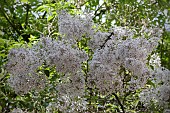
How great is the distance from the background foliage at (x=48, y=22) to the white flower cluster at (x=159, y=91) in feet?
0.25

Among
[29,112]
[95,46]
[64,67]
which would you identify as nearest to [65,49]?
[64,67]

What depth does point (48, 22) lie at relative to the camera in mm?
3016

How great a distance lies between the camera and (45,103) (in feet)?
8.13

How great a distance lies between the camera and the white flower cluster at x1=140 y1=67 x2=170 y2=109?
9.10 feet

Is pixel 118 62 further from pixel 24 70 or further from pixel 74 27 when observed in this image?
pixel 24 70

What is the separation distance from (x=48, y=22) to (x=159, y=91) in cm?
107

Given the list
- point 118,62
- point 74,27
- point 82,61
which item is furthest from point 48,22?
point 118,62

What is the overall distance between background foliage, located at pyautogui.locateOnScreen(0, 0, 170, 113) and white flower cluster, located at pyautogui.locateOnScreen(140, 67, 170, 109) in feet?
0.25

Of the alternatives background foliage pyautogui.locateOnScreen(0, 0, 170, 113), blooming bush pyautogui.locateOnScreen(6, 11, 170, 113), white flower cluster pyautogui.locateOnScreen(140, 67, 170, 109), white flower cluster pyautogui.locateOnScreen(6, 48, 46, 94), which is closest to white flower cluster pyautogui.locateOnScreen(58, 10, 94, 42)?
blooming bush pyautogui.locateOnScreen(6, 11, 170, 113)

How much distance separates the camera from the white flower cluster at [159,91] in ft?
9.10

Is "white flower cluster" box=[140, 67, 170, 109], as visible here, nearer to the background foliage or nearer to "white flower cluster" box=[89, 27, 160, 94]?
the background foliage

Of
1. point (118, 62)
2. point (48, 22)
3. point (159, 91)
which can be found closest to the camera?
point (118, 62)

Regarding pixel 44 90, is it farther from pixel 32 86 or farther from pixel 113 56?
pixel 113 56

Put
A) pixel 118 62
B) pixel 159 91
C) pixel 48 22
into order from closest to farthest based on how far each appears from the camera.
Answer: pixel 118 62 → pixel 159 91 → pixel 48 22
